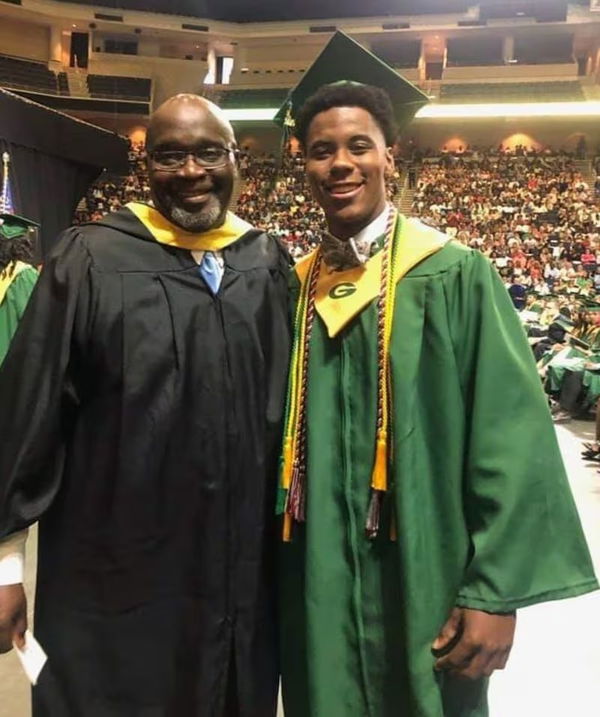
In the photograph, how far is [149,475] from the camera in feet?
5.28

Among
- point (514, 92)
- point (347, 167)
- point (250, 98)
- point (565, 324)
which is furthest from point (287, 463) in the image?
point (250, 98)

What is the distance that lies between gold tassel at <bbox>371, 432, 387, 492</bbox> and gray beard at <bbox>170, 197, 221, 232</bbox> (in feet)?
2.07

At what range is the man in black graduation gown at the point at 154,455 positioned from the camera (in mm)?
1593

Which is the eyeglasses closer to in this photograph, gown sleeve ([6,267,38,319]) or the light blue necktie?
the light blue necktie

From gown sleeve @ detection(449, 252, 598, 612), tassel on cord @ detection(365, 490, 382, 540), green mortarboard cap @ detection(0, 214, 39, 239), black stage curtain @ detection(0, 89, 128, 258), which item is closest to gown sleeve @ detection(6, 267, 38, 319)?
green mortarboard cap @ detection(0, 214, 39, 239)

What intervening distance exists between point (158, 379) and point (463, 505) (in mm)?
683

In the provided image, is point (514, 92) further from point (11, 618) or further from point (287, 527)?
point (11, 618)

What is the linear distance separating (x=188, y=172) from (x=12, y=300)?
2632mm

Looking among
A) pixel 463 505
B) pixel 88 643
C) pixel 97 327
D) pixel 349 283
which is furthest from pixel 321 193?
pixel 88 643

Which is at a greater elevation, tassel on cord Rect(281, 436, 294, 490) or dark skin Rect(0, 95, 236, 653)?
dark skin Rect(0, 95, 236, 653)

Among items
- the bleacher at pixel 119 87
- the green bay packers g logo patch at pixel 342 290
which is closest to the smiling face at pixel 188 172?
the green bay packers g logo patch at pixel 342 290

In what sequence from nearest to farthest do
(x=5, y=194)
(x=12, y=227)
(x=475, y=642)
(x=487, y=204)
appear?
(x=475, y=642), (x=12, y=227), (x=5, y=194), (x=487, y=204)

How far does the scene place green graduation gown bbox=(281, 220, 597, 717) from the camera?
4.66ft

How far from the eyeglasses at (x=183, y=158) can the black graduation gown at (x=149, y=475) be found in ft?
0.52
